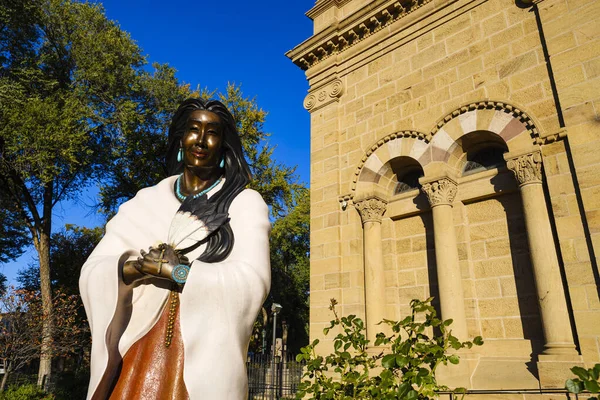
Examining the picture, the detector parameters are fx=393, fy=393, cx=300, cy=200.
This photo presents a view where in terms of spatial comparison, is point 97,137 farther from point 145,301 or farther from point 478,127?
point 145,301

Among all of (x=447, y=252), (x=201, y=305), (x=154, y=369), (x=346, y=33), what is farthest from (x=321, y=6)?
(x=154, y=369)

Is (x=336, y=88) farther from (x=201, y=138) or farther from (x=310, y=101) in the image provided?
(x=201, y=138)

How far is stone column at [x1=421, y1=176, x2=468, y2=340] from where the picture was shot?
5996 mm

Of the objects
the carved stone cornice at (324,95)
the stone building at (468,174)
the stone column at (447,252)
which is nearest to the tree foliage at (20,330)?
the stone building at (468,174)

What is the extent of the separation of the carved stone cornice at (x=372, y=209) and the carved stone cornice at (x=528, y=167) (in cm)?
241

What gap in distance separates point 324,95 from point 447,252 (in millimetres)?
4618

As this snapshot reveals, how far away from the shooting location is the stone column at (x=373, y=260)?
22.6ft

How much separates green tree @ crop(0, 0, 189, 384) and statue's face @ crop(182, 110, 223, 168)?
12.1 m

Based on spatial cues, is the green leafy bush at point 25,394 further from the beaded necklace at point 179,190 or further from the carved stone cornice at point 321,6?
the carved stone cornice at point 321,6

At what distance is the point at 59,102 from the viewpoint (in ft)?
45.5

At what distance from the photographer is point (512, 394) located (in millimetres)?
5242

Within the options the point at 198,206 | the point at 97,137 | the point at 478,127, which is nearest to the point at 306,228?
the point at 97,137

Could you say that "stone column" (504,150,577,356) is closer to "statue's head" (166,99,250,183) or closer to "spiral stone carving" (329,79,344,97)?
"spiral stone carving" (329,79,344,97)

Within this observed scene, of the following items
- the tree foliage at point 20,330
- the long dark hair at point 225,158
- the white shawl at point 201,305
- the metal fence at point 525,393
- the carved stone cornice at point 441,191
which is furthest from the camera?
the tree foliage at point 20,330
